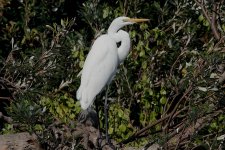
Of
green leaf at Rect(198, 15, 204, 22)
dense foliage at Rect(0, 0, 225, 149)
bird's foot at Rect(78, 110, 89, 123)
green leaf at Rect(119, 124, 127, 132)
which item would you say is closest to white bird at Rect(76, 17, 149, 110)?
bird's foot at Rect(78, 110, 89, 123)

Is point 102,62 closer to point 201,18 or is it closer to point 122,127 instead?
point 122,127

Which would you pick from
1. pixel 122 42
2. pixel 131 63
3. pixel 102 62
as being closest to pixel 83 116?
pixel 102 62

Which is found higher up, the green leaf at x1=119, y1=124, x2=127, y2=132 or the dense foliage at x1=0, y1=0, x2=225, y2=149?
the dense foliage at x1=0, y1=0, x2=225, y2=149

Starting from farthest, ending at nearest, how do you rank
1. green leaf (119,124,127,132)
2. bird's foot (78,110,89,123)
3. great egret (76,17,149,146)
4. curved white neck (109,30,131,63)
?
green leaf (119,124,127,132), curved white neck (109,30,131,63), great egret (76,17,149,146), bird's foot (78,110,89,123)

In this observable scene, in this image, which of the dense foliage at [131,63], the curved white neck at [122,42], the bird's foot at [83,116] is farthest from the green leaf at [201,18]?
the bird's foot at [83,116]

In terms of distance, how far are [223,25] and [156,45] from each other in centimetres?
65

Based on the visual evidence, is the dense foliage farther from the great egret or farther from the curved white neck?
the curved white neck

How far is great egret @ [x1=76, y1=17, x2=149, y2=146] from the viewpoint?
5859 mm

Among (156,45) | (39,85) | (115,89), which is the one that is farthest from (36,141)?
(156,45)

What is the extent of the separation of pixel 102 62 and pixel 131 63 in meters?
0.82

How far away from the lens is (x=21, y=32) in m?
7.41

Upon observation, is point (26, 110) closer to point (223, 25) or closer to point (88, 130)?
point (88, 130)

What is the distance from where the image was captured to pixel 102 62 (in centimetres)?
597

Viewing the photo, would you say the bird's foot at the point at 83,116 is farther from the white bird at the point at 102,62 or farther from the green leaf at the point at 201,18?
the green leaf at the point at 201,18
